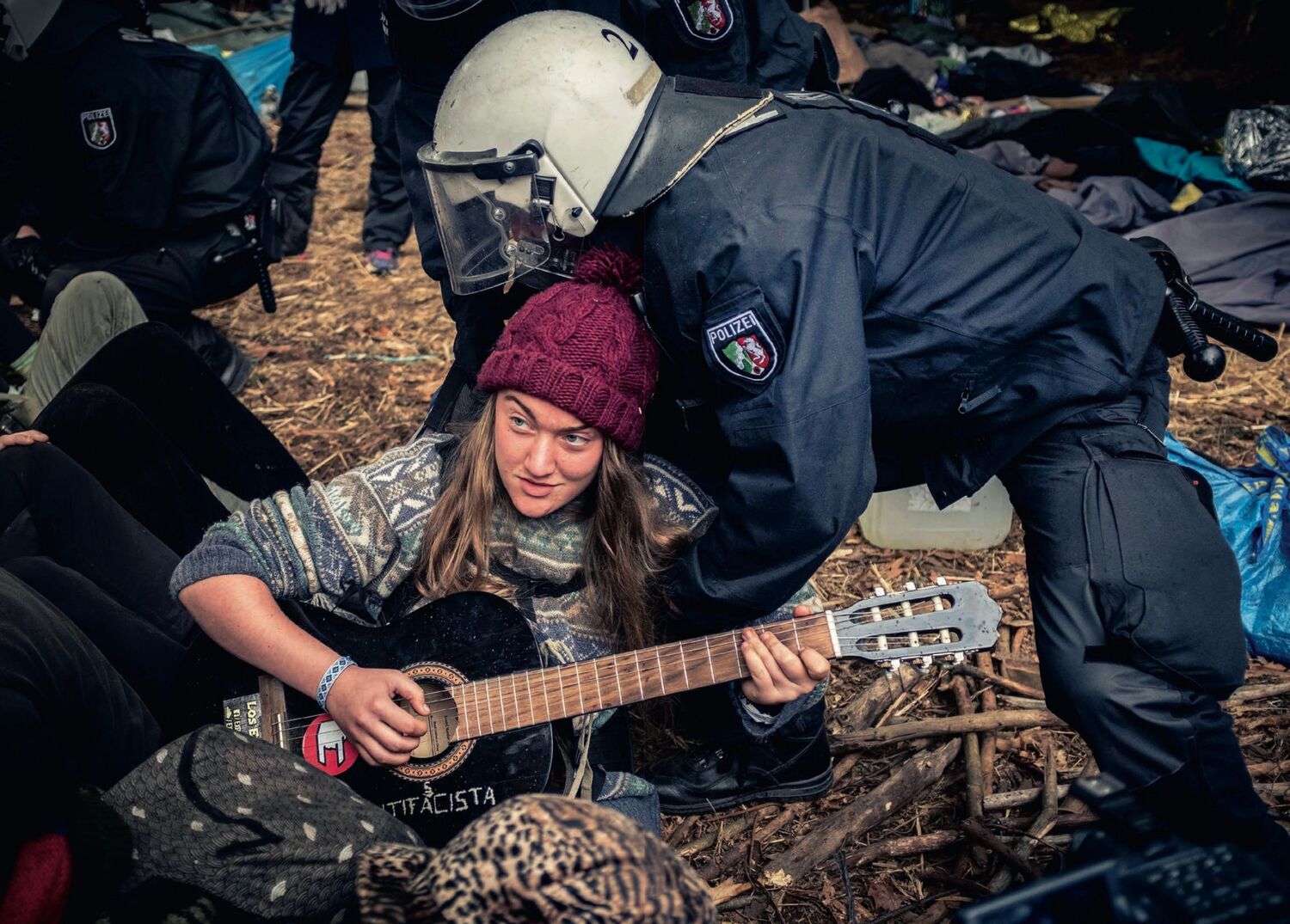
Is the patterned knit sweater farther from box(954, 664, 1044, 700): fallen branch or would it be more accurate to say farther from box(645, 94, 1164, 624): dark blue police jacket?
box(954, 664, 1044, 700): fallen branch

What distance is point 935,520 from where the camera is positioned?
4.50 meters

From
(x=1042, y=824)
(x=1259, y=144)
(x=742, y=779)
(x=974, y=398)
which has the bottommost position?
(x=742, y=779)

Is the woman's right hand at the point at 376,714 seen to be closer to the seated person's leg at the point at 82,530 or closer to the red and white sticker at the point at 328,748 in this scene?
the red and white sticker at the point at 328,748

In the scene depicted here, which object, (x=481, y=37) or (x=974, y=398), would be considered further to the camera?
(x=481, y=37)

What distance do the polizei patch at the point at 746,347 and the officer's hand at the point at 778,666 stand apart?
0.75 m

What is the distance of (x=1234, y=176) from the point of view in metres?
6.55

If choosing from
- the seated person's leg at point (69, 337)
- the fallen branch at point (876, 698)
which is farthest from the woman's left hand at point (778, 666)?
the seated person's leg at point (69, 337)

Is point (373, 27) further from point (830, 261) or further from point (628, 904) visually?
point (628, 904)

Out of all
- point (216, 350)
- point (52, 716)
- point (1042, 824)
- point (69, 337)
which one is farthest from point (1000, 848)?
point (216, 350)

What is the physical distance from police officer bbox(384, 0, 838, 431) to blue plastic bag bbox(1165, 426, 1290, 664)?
7.99ft

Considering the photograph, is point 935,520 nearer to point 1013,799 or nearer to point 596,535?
point 1013,799

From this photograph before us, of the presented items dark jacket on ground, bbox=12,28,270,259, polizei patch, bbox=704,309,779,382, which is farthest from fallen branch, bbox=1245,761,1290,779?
dark jacket on ground, bbox=12,28,270,259

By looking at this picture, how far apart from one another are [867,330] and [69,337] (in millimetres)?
3539

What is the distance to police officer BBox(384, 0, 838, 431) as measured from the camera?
3.59 meters
